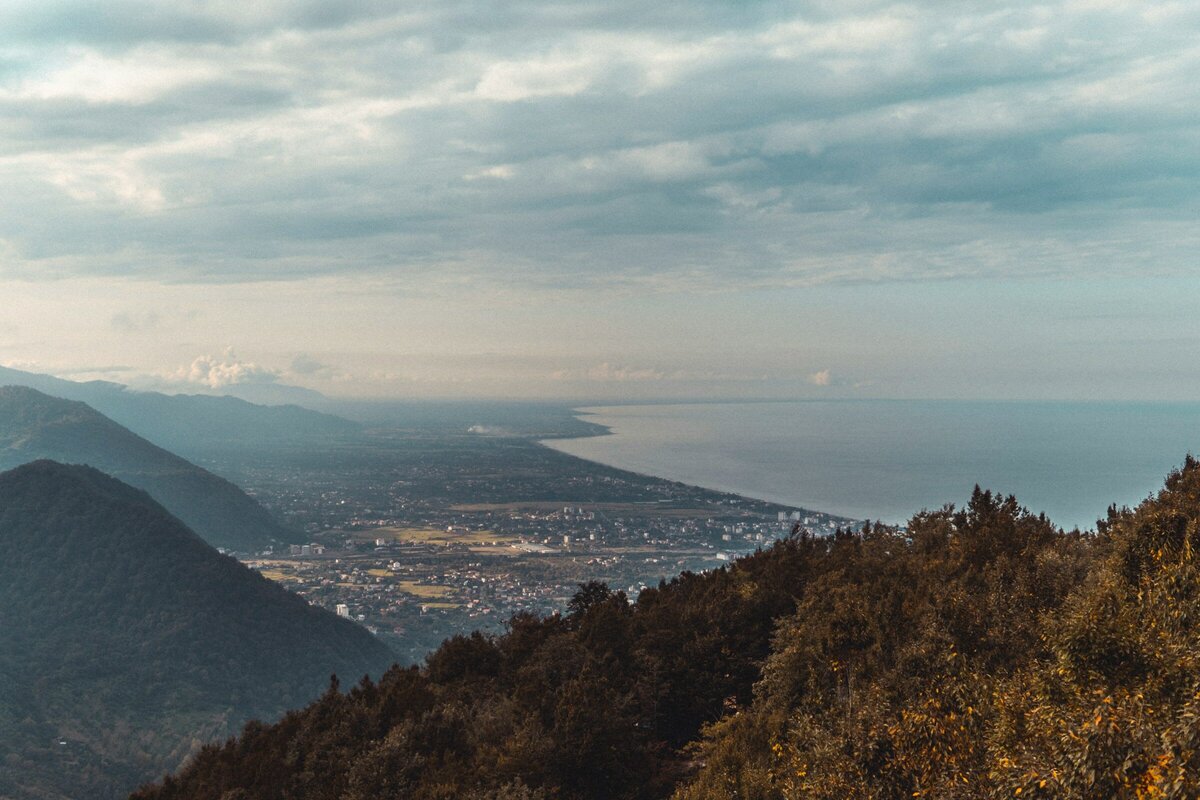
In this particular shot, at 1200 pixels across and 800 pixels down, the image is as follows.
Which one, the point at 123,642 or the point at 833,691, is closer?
the point at 833,691

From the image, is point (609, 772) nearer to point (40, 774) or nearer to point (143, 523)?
point (40, 774)

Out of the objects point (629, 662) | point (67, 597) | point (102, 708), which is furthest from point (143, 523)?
point (629, 662)

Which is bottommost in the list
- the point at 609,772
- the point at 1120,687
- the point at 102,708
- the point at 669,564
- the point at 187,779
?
the point at 102,708

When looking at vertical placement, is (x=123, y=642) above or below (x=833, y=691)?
below

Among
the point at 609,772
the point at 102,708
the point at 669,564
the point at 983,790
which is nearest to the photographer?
the point at 983,790
